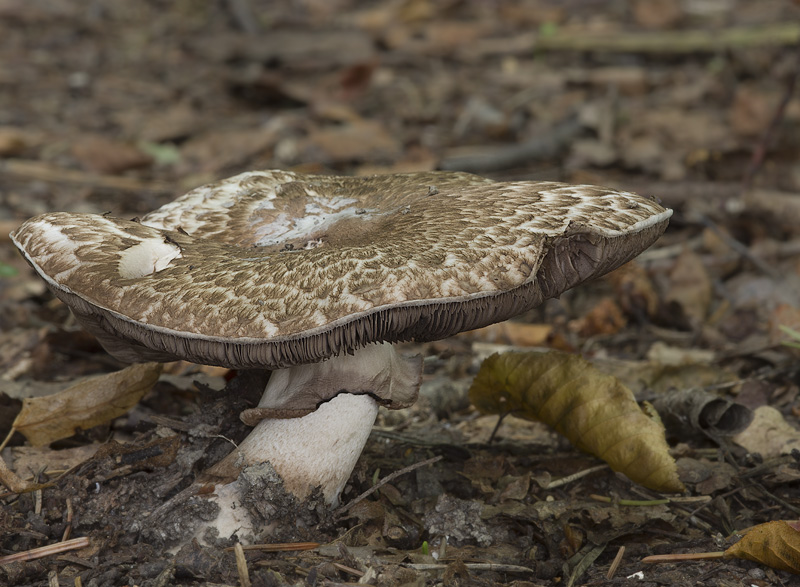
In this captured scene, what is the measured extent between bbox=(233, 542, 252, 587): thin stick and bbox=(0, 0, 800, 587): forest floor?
0.08 meters

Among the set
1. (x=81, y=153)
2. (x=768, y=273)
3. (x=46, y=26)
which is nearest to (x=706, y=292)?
(x=768, y=273)

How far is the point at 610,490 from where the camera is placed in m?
4.03

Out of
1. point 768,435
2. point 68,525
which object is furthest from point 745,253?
point 68,525

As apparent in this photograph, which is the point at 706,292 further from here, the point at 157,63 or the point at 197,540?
the point at 157,63

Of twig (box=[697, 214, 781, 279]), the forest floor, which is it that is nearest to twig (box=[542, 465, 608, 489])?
the forest floor

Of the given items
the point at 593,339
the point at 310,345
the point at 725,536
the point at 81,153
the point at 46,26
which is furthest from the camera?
the point at 46,26

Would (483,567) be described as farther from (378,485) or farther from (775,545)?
(775,545)

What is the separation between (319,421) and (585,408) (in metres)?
1.28

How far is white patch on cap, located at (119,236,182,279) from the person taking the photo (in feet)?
10.9

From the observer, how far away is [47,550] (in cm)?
336

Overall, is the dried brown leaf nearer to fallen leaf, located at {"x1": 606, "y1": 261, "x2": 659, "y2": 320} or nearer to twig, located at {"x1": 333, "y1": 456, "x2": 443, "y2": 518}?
twig, located at {"x1": 333, "y1": 456, "x2": 443, "y2": 518}

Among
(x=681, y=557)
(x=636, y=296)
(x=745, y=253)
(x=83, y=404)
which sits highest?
(x=83, y=404)

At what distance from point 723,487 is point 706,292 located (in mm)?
2818

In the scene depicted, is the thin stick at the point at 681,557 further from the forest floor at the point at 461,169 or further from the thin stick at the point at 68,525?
the thin stick at the point at 68,525
